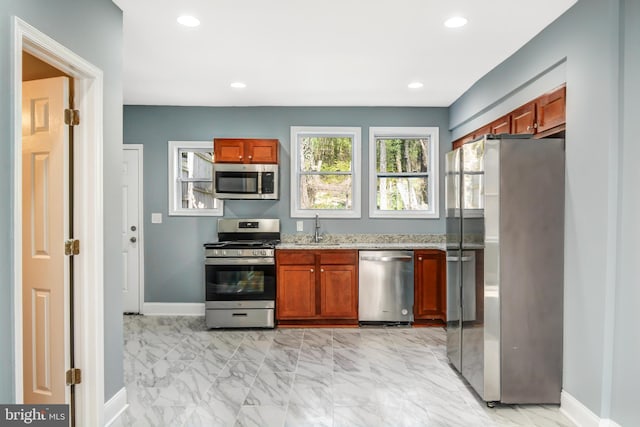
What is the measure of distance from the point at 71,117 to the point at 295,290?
114 inches

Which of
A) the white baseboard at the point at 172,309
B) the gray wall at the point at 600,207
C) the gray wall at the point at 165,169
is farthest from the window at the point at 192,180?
the gray wall at the point at 600,207

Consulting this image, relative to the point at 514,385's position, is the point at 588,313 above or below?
above

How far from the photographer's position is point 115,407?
246cm

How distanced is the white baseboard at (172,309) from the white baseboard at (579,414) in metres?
3.97

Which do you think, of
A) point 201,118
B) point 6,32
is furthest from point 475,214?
point 201,118

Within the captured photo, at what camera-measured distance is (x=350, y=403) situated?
107 inches

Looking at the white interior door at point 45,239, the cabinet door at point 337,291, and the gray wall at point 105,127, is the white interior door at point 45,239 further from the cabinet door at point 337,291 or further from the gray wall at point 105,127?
the cabinet door at point 337,291

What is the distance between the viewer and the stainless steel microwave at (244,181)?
4652 mm

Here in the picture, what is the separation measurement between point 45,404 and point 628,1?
156 inches

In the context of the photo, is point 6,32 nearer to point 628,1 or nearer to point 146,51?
point 146,51

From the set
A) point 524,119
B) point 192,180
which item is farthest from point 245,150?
point 524,119

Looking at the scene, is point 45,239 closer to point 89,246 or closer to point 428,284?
point 89,246

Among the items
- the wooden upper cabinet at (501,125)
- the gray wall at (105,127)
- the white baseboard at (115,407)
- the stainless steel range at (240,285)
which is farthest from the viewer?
the stainless steel range at (240,285)

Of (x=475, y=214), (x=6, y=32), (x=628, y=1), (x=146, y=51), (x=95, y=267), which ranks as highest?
(x=146, y=51)
